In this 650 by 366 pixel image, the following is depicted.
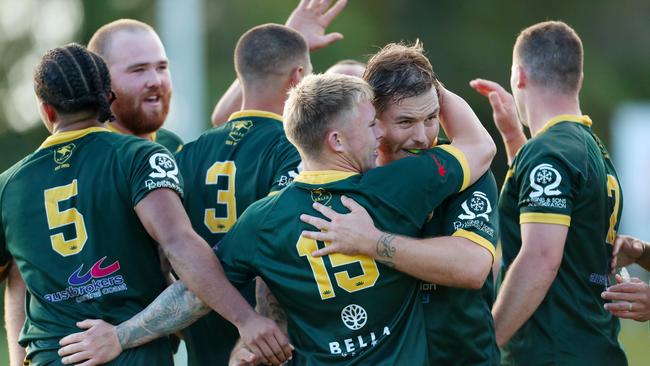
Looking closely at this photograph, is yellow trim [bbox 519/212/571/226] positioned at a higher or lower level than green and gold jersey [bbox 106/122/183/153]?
lower

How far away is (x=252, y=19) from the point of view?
28.7 meters

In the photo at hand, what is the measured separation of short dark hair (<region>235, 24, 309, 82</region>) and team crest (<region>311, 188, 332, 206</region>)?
1.65 metres

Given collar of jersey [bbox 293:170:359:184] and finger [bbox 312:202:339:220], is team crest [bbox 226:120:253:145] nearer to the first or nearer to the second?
collar of jersey [bbox 293:170:359:184]

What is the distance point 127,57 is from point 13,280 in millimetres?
1629

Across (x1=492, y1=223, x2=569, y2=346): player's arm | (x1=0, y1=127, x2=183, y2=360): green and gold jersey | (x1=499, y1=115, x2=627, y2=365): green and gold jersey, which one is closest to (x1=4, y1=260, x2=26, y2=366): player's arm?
(x1=0, y1=127, x2=183, y2=360): green and gold jersey

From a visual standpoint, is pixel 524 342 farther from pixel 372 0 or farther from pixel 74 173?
pixel 372 0

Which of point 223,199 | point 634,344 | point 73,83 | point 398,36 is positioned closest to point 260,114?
point 223,199

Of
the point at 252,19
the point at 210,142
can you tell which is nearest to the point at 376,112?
the point at 210,142

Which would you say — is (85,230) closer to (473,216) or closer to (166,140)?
(473,216)

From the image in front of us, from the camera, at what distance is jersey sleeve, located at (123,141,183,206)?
217 inches

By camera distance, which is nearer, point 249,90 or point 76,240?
point 76,240

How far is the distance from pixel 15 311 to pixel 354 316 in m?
2.23

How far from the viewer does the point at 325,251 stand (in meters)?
5.20

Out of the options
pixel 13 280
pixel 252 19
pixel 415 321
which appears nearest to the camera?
pixel 415 321
